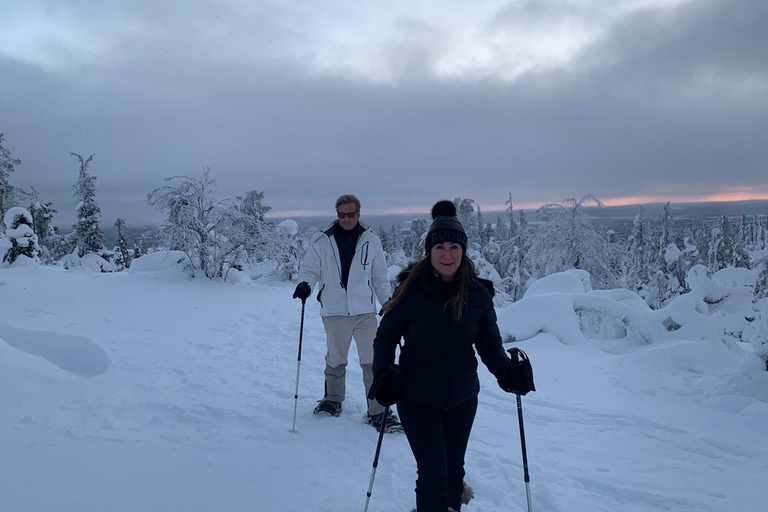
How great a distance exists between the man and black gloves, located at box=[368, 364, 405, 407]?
1.87 meters

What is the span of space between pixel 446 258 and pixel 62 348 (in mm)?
5710

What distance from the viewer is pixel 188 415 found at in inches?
167

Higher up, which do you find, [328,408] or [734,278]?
[734,278]

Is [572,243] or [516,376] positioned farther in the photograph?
[572,243]

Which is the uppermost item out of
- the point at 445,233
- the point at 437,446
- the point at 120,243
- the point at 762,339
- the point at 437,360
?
the point at 445,233

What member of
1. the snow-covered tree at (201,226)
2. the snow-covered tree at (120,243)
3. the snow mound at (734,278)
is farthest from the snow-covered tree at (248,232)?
the snow-covered tree at (120,243)

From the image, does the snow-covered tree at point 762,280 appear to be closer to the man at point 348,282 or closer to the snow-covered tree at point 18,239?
the man at point 348,282

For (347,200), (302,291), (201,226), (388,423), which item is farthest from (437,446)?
(201,226)

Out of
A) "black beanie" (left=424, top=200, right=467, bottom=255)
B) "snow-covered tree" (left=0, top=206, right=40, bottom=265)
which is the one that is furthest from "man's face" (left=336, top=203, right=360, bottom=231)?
"snow-covered tree" (left=0, top=206, right=40, bottom=265)

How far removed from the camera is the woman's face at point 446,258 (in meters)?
2.58

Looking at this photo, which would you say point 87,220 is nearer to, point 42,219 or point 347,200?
point 42,219

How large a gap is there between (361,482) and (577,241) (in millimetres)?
20882

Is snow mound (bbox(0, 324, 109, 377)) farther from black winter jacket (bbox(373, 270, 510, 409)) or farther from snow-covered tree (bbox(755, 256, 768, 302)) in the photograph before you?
snow-covered tree (bbox(755, 256, 768, 302))

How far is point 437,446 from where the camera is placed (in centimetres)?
245
